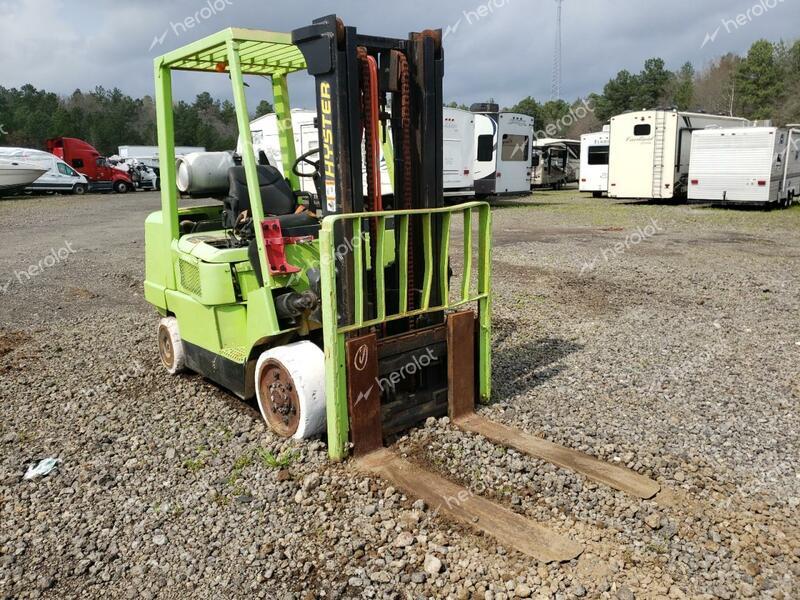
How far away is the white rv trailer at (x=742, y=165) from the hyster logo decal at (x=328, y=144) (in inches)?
832

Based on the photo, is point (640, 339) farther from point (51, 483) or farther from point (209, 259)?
point (51, 483)

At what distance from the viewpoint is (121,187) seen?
1612 inches

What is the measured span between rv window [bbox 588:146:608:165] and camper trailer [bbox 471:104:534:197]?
5.48 metres

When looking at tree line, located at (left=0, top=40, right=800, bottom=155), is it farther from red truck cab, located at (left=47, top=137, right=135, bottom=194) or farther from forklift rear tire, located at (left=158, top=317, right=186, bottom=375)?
forklift rear tire, located at (left=158, top=317, right=186, bottom=375)

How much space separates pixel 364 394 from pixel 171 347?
2597 millimetres

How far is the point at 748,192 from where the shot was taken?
860 inches

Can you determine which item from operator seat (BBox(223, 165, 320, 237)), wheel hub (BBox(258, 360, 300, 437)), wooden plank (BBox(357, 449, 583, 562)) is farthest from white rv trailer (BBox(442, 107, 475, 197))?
wooden plank (BBox(357, 449, 583, 562))

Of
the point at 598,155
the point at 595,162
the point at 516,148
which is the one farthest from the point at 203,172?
the point at 595,162

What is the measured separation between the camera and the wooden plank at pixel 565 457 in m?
3.94

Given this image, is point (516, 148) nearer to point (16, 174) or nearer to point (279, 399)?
point (279, 399)

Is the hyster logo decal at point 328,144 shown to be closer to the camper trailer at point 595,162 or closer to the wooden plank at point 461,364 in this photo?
the wooden plank at point 461,364

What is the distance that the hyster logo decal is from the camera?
4.16 metres

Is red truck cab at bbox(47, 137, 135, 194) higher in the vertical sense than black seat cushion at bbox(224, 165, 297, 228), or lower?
higher

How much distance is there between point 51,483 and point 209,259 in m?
1.84
